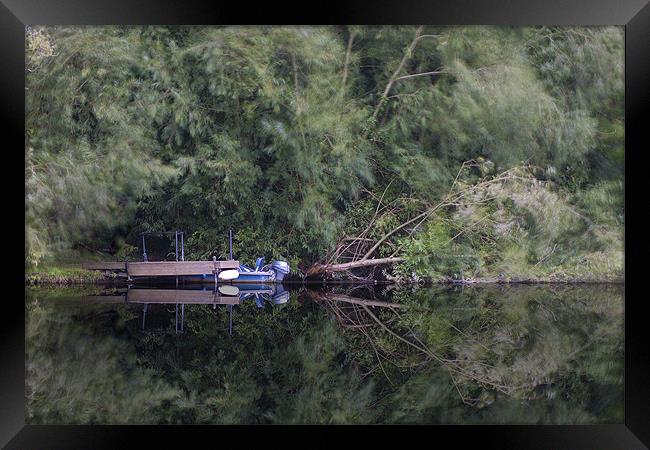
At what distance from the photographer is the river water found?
3.61m

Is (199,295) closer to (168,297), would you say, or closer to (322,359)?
(168,297)

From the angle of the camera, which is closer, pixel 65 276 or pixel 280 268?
pixel 65 276

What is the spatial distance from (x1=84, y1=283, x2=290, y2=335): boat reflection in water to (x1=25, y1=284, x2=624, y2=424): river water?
5 cm

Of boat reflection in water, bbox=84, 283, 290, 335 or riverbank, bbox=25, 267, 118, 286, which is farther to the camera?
riverbank, bbox=25, 267, 118, 286

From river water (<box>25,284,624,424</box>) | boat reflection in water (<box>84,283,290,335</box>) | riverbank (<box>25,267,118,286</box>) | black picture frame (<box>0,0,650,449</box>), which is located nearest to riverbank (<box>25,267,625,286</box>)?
riverbank (<box>25,267,118,286</box>)

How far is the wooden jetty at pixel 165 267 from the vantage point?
8109 millimetres

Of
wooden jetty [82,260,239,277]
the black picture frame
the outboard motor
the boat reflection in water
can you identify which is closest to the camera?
the black picture frame

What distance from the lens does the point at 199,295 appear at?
742 cm

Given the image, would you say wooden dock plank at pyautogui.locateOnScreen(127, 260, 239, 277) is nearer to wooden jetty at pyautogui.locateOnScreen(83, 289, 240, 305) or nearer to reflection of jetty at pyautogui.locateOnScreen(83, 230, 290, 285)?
reflection of jetty at pyautogui.locateOnScreen(83, 230, 290, 285)

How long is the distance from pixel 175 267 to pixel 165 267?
10cm

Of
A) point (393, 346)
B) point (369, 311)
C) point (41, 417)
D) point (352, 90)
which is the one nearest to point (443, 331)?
point (393, 346)

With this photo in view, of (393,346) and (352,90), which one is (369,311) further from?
(352,90)
